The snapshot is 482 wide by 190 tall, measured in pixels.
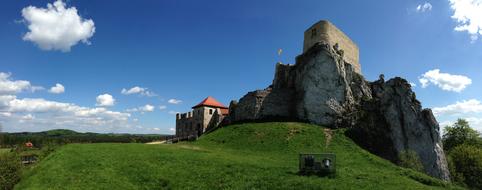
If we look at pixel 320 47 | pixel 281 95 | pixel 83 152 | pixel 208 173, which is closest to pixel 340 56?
pixel 320 47

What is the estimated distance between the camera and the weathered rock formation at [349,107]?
136 feet

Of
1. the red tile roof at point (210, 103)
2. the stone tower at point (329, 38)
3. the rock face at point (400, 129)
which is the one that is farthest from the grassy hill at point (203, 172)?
the red tile roof at point (210, 103)

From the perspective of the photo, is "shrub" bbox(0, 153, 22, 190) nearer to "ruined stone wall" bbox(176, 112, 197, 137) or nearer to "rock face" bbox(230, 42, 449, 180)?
"rock face" bbox(230, 42, 449, 180)

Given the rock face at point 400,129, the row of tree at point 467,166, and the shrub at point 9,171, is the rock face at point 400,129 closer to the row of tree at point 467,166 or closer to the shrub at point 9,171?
the row of tree at point 467,166

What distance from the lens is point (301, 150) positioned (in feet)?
115

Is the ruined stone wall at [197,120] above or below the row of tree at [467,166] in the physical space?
above

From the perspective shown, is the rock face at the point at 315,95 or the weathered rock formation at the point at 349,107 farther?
the rock face at the point at 315,95

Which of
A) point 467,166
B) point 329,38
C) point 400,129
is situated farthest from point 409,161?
point 329,38

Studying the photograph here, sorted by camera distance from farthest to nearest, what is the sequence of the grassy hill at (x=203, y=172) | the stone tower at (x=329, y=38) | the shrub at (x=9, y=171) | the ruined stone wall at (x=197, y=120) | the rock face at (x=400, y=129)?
the ruined stone wall at (x=197, y=120) < the stone tower at (x=329, y=38) < the rock face at (x=400, y=129) < the shrub at (x=9, y=171) < the grassy hill at (x=203, y=172)

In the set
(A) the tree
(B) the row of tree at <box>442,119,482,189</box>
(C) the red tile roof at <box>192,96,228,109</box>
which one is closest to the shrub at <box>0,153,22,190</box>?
(C) the red tile roof at <box>192,96,228,109</box>

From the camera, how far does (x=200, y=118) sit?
60812mm

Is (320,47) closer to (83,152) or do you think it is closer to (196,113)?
(196,113)

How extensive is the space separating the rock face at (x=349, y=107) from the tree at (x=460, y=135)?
28.6 m

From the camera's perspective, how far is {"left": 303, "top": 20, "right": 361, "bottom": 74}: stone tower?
55312 millimetres
